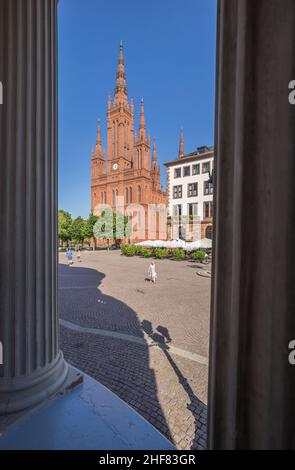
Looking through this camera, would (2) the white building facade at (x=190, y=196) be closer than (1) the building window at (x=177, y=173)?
Yes

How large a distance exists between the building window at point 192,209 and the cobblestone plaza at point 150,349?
3391 centimetres

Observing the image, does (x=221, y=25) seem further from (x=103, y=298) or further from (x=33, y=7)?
(x=103, y=298)

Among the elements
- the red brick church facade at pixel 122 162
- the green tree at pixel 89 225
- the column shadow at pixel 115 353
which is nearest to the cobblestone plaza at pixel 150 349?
the column shadow at pixel 115 353

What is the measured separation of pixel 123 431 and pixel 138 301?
7215mm

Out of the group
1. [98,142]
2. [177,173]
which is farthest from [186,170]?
[98,142]

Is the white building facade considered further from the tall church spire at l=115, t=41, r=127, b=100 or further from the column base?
the column base

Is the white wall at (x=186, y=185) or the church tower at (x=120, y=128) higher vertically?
the church tower at (x=120, y=128)

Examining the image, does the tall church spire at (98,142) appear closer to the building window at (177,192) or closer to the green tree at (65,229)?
the green tree at (65,229)

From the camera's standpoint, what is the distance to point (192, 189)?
43719 mm

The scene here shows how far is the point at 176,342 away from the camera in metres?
5.70

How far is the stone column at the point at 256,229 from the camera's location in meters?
0.92

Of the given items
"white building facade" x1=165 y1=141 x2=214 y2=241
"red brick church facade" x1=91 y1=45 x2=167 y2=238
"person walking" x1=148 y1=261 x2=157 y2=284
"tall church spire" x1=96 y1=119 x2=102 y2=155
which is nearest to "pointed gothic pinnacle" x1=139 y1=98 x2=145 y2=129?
"red brick church facade" x1=91 y1=45 x2=167 y2=238

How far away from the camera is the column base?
2.35 m
